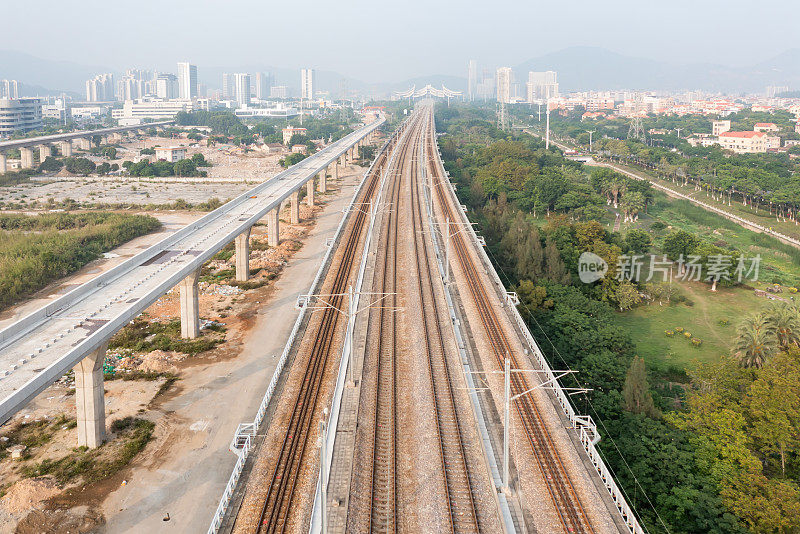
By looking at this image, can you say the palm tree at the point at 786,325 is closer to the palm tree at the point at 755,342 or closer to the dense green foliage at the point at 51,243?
the palm tree at the point at 755,342

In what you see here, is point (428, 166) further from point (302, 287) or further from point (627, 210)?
point (302, 287)

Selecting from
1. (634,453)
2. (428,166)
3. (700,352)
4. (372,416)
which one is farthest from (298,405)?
(428,166)

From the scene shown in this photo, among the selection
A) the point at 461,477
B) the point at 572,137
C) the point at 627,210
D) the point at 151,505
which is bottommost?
the point at 151,505

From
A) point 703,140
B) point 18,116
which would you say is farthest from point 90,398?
point 18,116

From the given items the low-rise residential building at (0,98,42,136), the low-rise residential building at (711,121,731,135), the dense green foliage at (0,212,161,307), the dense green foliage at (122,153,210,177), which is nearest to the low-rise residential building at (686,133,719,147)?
the low-rise residential building at (711,121,731,135)

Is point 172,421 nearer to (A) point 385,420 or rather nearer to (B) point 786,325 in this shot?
(A) point 385,420
